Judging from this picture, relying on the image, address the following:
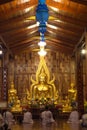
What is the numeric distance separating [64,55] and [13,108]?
648 centimetres

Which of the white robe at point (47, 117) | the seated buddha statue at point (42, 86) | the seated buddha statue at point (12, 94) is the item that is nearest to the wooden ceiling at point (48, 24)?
the seated buddha statue at point (42, 86)

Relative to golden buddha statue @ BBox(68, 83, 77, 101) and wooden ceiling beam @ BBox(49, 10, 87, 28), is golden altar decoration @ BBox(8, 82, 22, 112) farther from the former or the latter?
wooden ceiling beam @ BBox(49, 10, 87, 28)

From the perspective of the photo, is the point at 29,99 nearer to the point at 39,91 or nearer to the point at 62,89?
the point at 39,91

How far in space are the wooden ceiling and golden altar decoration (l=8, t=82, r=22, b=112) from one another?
3086 millimetres

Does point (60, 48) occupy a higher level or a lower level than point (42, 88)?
higher

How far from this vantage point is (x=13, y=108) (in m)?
25.4

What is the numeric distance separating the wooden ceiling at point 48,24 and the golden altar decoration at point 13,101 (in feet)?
10.1

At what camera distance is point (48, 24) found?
21219 mm

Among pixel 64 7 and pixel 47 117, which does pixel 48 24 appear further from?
pixel 47 117

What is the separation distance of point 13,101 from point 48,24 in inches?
284

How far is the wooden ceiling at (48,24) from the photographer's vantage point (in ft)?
52.1

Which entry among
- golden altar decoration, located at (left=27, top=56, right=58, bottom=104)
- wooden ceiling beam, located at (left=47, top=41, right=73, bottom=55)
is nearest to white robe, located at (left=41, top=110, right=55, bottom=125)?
golden altar decoration, located at (left=27, top=56, right=58, bottom=104)

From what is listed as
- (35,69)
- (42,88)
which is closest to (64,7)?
(42,88)

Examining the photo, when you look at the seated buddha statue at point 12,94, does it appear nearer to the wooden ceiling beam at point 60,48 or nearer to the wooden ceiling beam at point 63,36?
the wooden ceiling beam at point 60,48
